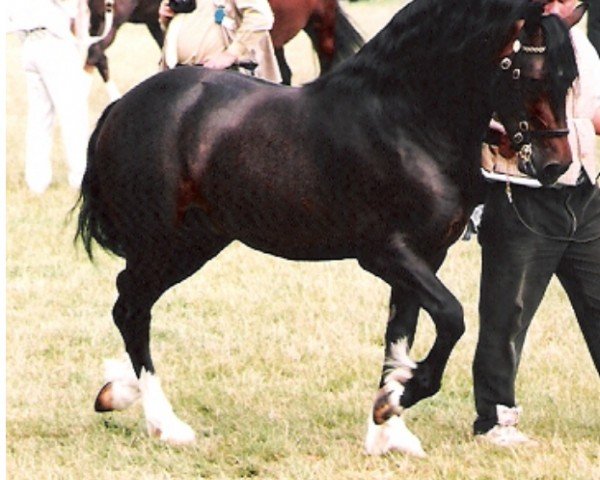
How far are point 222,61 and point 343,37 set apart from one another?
18.4 feet

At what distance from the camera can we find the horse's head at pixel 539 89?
532cm

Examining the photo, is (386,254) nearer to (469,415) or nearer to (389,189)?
(389,189)

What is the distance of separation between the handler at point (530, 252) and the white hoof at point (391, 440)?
34cm

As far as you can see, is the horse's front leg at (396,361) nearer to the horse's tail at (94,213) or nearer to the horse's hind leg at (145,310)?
the horse's hind leg at (145,310)

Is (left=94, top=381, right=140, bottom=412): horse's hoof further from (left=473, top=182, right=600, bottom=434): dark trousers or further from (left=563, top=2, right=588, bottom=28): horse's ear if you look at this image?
(left=563, top=2, right=588, bottom=28): horse's ear

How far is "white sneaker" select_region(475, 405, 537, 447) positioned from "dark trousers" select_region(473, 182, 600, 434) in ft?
0.12

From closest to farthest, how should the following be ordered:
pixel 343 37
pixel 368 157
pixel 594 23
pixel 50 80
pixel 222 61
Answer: pixel 368 157 → pixel 222 61 → pixel 50 80 → pixel 594 23 → pixel 343 37

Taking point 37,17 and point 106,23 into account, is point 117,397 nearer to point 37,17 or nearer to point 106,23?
point 37,17

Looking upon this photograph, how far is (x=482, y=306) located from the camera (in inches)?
247

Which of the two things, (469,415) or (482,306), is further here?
(469,415)

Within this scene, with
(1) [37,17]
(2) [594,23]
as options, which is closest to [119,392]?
(1) [37,17]

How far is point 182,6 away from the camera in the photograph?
8086 mm

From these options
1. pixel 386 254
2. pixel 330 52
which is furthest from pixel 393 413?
pixel 330 52

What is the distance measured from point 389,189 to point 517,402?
160 centimetres
